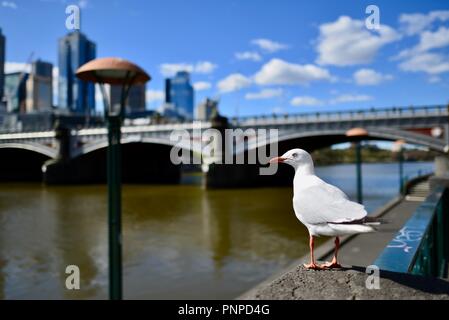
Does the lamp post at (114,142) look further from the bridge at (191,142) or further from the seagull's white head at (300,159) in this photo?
the bridge at (191,142)

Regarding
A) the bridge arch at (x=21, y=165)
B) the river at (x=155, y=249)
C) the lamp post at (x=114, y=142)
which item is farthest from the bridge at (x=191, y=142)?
the lamp post at (x=114, y=142)

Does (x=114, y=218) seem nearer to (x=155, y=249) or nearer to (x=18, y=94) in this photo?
(x=155, y=249)

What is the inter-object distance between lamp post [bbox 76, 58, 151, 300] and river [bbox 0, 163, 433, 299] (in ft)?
11.0

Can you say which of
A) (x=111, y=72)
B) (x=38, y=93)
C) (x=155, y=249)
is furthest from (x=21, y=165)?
(x=38, y=93)

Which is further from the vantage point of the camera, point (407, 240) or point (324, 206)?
point (407, 240)

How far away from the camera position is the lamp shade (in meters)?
4.59

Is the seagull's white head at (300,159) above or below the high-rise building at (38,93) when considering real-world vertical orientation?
below

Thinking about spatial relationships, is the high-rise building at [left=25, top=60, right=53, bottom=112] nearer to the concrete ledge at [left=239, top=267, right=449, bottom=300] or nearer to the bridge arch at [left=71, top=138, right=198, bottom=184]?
the bridge arch at [left=71, top=138, right=198, bottom=184]

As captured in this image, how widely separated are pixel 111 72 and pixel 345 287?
159 inches

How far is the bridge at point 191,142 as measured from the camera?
28.2 m

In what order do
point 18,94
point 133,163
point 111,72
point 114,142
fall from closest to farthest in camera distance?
point 111,72, point 114,142, point 133,163, point 18,94

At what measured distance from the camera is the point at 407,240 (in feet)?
11.1

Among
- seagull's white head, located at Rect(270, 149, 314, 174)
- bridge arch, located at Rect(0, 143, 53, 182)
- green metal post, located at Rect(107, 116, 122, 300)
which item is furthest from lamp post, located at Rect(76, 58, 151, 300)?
bridge arch, located at Rect(0, 143, 53, 182)

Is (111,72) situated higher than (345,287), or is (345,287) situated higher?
(111,72)
